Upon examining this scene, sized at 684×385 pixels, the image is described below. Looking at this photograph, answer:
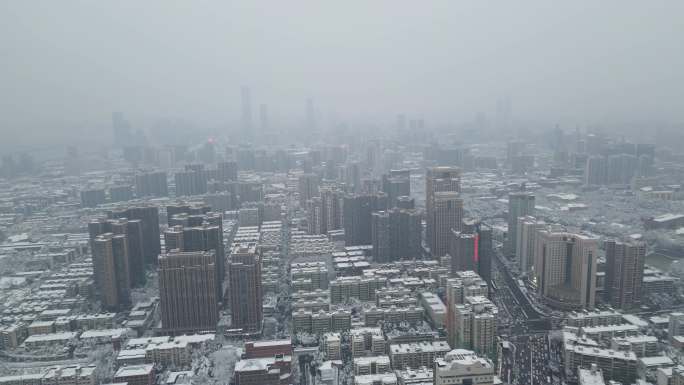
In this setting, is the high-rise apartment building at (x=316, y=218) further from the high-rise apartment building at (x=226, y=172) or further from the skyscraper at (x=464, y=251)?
the high-rise apartment building at (x=226, y=172)

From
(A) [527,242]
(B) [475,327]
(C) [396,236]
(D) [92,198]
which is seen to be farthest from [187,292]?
(D) [92,198]

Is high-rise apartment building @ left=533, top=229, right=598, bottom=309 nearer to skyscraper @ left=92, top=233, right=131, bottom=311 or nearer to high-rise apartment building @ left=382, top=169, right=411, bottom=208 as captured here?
high-rise apartment building @ left=382, top=169, right=411, bottom=208

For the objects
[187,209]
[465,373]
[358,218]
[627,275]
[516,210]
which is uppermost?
[187,209]

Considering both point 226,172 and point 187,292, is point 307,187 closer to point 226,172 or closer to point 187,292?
point 226,172

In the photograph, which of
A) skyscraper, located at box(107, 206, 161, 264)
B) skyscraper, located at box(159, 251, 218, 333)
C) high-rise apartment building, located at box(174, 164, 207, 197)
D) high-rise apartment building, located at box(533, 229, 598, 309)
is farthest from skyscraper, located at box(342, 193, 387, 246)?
high-rise apartment building, located at box(174, 164, 207, 197)

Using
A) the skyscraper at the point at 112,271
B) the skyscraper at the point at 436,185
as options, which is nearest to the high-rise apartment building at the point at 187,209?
the skyscraper at the point at 112,271

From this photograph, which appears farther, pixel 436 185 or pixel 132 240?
pixel 436 185

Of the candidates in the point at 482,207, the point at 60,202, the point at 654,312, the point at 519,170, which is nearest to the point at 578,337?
the point at 654,312
